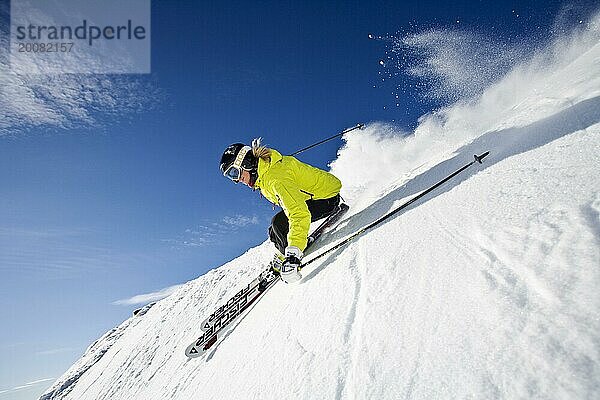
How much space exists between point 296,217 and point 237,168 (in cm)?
149

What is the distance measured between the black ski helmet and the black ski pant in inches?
36.1

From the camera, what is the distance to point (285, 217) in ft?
20.6

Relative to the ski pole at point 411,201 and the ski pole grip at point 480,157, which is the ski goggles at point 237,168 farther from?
the ski pole grip at point 480,157

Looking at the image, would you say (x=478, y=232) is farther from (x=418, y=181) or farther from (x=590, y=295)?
(x=418, y=181)

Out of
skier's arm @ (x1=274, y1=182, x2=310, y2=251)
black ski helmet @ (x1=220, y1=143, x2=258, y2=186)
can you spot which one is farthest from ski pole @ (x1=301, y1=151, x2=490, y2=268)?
→ black ski helmet @ (x1=220, y1=143, x2=258, y2=186)

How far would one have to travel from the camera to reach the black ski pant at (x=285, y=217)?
20.0 ft

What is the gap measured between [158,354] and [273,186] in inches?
230

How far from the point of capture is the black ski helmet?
554 cm

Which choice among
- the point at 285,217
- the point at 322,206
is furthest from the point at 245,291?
the point at 322,206

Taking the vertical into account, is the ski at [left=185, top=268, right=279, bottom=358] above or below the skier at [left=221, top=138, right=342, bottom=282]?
below

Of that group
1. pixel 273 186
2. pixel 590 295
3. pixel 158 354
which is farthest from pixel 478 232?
pixel 158 354

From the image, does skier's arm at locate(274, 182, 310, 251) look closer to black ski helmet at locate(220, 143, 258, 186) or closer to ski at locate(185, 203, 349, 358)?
black ski helmet at locate(220, 143, 258, 186)

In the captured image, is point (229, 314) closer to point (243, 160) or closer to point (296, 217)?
point (296, 217)

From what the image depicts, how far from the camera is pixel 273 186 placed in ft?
16.8
